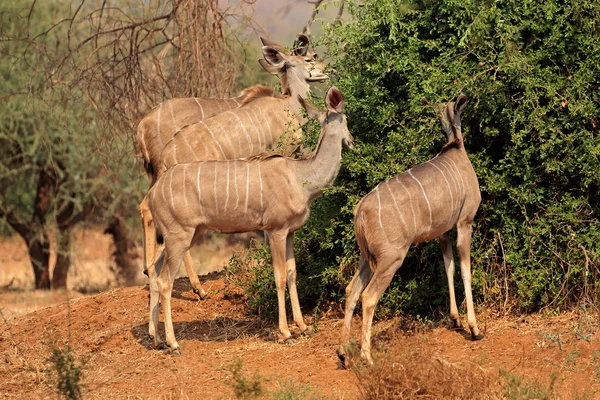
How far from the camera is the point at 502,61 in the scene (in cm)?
692

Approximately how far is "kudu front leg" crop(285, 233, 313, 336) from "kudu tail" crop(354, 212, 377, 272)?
3.39ft

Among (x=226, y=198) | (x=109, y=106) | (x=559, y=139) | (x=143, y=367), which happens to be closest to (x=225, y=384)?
(x=143, y=367)

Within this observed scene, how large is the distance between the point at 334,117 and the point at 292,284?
134 cm


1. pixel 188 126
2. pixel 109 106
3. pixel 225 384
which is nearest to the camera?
pixel 225 384

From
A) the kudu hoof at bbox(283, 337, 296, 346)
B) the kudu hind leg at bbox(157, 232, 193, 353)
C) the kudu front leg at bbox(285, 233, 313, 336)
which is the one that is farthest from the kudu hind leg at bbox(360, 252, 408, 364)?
the kudu hind leg at bbox(157, 232, 193, 353)

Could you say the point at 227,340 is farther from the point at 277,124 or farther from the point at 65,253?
the point at 65,253

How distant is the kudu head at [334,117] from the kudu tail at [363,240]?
993 mm

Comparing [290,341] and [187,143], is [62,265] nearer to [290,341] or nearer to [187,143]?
[187,143]

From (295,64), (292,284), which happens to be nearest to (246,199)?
(292,284)

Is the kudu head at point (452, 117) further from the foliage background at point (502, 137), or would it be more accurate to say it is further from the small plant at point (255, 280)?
the small plant at point (255, 280)

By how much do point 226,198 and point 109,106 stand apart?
2831mm

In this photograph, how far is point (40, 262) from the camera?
1558 centimetres

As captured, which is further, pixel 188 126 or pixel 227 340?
pixel 188 126

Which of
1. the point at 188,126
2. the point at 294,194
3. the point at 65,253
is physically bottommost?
the point at 65,253
